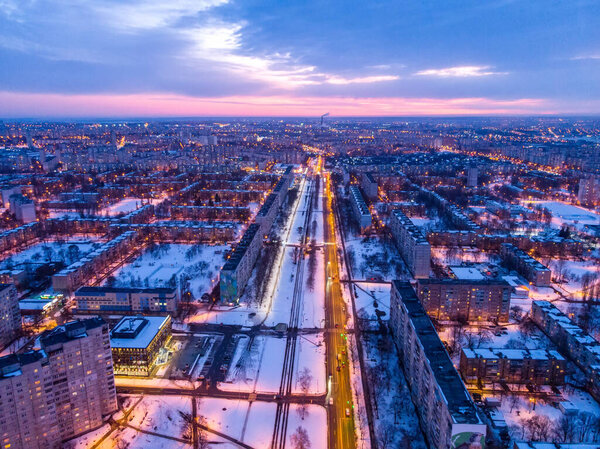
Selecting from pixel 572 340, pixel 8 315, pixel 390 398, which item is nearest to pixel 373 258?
pixel 572 340

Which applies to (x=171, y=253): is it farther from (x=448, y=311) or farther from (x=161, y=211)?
(x=448, y=311)

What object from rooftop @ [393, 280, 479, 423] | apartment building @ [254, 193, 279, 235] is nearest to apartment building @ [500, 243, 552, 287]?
rooftop @ [393, 280, 479, 423]

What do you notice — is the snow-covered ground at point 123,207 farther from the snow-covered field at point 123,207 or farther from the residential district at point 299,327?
the residential district at point 299,327

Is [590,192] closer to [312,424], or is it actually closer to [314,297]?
[314,297]

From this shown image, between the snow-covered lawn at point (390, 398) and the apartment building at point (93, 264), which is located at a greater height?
the apartment building at point (93, 264)

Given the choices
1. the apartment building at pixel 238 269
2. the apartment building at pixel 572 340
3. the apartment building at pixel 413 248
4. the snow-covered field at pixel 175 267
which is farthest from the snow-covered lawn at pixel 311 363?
the apartment building at pixel 572 340

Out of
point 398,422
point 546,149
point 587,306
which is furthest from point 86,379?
point 546,149

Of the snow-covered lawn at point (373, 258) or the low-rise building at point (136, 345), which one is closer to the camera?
the low-rise building at point (136, 345)
